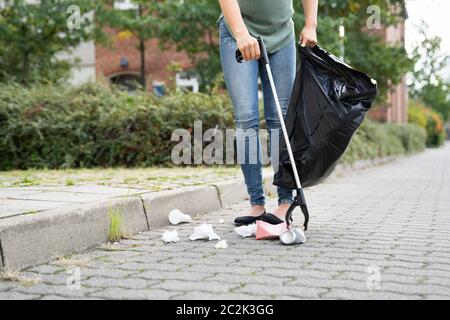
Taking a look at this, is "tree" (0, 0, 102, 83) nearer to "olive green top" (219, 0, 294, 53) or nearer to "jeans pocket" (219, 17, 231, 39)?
"jeans pocket" (219, 17, 231, 39)

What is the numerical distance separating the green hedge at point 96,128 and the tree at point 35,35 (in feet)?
14.0

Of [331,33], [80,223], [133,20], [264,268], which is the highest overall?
[133,20]

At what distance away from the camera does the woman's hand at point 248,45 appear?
3656 mm

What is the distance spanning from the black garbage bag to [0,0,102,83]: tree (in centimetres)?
1052

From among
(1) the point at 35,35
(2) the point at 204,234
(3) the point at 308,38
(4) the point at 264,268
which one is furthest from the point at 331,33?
(4) the point at 264,268

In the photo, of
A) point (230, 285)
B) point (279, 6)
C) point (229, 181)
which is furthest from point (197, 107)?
point (230, 285)

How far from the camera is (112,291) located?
2510 millimetres

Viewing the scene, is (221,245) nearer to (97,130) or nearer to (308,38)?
(308,38)

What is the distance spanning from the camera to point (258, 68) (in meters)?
4.04

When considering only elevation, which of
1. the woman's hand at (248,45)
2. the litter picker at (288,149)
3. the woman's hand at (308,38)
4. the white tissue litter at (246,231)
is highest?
the woman's hand at (308,38)

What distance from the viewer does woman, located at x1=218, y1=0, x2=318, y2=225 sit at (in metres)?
3.92

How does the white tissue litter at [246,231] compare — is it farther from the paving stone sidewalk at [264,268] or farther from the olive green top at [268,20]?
the olive green top at [268,20]

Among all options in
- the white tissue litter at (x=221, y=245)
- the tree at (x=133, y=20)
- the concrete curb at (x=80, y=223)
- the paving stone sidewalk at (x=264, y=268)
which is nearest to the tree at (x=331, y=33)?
the tree at (x=133, y=20)

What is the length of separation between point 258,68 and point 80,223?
1538 millimetres
